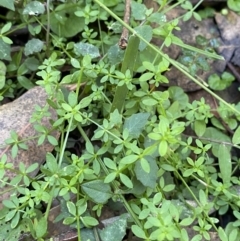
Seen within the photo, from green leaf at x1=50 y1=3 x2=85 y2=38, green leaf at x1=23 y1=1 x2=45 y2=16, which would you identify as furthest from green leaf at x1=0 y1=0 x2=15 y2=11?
green leaf at x1=50 y1=3 x2=85 y2=38

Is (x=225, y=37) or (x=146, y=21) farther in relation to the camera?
(x=225, y=37)

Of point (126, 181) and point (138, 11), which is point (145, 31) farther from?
point (126, 181)

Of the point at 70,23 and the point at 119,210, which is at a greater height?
the point at 70,23

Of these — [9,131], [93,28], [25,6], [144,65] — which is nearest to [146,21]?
[144,65]

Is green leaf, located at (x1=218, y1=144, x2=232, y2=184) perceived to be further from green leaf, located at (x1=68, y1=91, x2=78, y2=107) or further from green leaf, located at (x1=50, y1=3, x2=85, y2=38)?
green leaf, located at (x1=50, y1=3, x2=85, y2=38)

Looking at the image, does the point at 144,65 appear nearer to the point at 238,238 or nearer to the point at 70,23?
the point at 70,23

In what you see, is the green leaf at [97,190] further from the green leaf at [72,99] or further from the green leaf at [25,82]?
the green leaf at [25,82]

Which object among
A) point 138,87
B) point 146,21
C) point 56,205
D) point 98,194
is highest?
point 146,21
